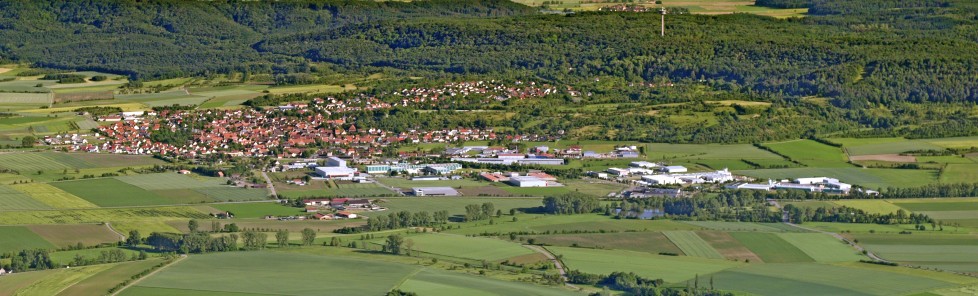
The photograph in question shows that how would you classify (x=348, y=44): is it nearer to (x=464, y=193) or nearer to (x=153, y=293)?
(x=464, y=193)

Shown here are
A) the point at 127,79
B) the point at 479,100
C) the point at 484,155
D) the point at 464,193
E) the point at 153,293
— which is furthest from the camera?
the point at 127,79

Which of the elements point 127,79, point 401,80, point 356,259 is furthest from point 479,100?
point 356,259

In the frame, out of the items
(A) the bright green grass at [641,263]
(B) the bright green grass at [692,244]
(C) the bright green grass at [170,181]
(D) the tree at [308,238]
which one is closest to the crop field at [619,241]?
(B) the bright green grass at [692,244]

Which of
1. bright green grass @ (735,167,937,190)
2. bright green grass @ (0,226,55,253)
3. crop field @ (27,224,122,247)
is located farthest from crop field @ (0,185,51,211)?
bright green grass @ (735,167,937,190)

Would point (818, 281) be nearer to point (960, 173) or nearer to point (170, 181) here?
point (960, 173)

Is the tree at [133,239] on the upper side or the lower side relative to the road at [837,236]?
upper

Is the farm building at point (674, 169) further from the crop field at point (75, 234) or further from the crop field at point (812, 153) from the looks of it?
the crop field at point (75, 234)

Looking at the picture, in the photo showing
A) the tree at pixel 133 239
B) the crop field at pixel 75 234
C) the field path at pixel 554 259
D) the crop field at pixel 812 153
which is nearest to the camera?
the field path at pixel 554 259
